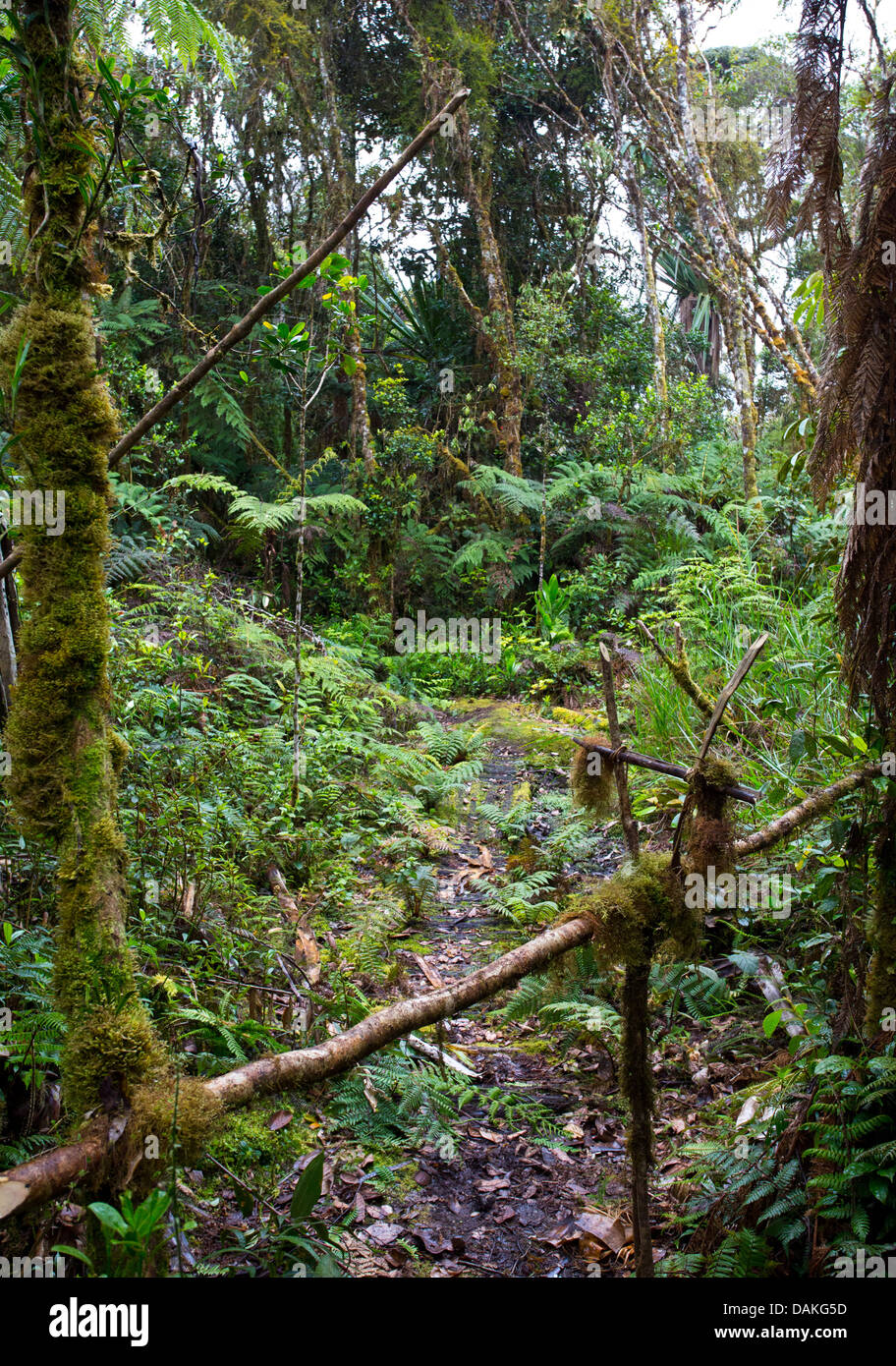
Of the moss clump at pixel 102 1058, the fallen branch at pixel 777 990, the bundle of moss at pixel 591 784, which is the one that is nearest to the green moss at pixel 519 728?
the fallen branch at pixel 777 990

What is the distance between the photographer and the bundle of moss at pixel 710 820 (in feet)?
7.23

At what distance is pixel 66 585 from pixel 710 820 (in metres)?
1.68

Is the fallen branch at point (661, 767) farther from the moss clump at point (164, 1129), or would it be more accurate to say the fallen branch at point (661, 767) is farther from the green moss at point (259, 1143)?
the green moss at point (259, 1143)

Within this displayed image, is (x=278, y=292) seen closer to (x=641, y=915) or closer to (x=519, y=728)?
(x=641, y=915)

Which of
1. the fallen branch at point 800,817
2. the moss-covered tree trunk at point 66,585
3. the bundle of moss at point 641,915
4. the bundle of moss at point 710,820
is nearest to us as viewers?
the moss-covered tree trunk at point 66,585

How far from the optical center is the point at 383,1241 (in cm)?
227

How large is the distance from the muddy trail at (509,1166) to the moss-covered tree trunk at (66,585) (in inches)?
47.9

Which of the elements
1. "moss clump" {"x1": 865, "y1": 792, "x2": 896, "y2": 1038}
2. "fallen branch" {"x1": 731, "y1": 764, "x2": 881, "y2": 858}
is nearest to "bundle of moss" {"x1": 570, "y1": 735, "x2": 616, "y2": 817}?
"fallen branch" {"x1": 731, "y1": 764, "x2": 881, "y2": 858}

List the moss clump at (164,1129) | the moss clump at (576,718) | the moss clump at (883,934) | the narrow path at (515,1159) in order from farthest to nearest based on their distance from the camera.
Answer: the moss clump at (576,718) → the narrow path at (515,1159) → the moss clump at (883,934) → the moss clump at (164,1129)

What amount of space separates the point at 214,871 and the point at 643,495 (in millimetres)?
7733

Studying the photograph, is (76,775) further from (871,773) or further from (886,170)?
(886,170)

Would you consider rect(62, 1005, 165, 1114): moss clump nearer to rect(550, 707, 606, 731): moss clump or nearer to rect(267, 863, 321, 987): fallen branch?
rect(267, 863, 321, 987): fallen branch

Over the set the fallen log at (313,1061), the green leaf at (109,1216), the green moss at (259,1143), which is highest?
the fallen log at (313,1061)

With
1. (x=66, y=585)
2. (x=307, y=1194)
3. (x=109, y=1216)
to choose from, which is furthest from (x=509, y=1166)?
(x=66, y=585)
